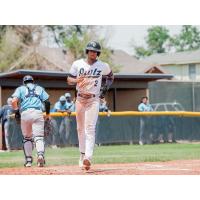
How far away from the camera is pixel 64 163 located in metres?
A: 13.2

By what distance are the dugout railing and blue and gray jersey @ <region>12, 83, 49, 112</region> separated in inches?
306

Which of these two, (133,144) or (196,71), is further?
(196,71)

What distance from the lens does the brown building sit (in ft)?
76.7

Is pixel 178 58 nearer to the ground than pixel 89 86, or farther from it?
farther from it

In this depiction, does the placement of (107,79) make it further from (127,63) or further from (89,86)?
(127,63)

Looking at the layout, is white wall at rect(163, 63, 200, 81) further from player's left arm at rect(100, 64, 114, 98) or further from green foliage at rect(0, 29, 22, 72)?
player's left arm at rect(100, 64, 114, 98)

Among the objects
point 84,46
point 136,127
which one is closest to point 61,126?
point 136,127

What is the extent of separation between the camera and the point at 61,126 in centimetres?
2109

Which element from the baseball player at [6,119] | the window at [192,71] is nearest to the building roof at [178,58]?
the window at [192,71]

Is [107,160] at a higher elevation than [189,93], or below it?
below

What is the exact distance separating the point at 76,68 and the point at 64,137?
10297 mm

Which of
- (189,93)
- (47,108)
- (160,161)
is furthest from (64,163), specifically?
(189,93)

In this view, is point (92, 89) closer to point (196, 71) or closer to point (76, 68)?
point (76, 68)

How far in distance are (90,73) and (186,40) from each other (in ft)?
160
